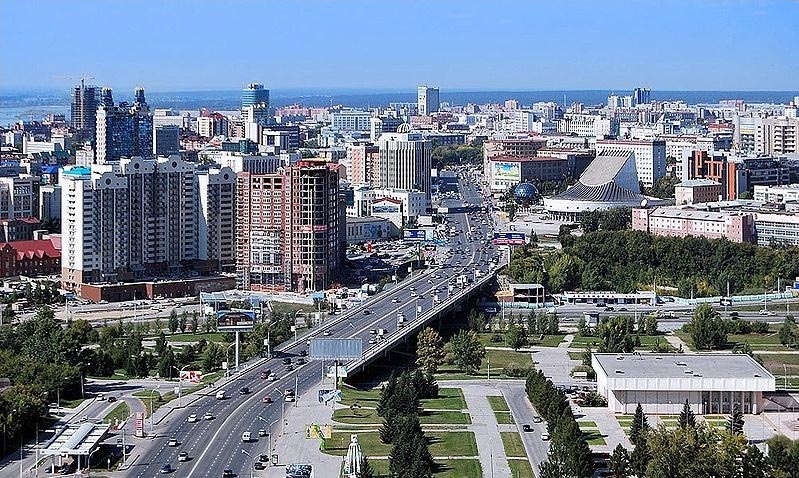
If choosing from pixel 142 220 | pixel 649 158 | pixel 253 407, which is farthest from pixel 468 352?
pixel 649 158

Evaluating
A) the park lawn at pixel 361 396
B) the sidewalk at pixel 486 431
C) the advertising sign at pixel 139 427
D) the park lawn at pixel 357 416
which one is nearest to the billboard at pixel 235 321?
the park lawn at pixel 361 396

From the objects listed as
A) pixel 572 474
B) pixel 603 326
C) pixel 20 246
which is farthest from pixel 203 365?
pixel 20 246

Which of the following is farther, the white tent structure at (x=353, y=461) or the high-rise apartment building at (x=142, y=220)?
the high-rise apartment building at (x=142, y=220)

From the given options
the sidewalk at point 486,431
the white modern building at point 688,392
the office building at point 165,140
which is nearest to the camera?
the sidewalk at point 486,431

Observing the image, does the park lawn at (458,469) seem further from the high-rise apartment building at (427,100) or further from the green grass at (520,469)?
the high-rise apartment building at (427,100)

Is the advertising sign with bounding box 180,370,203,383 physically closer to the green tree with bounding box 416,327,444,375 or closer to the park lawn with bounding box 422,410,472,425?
the green tree with bounding box 416,327,444,375

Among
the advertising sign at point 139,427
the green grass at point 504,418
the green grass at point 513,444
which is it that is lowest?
the green grass at point 513,444

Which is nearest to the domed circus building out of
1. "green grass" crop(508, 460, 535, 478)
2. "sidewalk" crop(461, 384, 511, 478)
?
"sidewalk" crop(461, 384, 511, 478)
